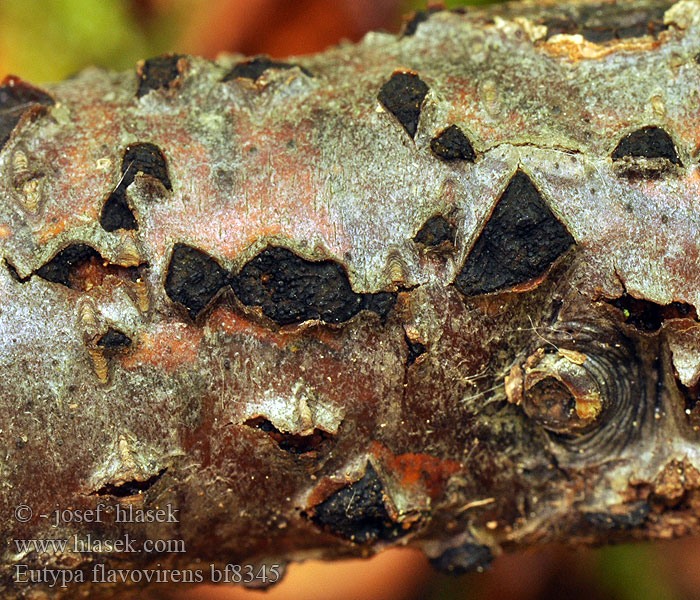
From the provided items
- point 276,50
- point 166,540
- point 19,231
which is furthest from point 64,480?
point 276,50

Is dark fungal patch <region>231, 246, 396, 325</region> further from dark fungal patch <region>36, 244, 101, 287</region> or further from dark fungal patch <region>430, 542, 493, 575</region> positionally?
dark fungal patch <region>430, 542, 493, 575</region>

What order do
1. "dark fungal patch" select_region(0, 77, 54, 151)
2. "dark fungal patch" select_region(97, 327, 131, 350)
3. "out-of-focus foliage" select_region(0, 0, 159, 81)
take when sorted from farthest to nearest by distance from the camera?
"out-of-focus foliage" select_region(0, 0, 159, 81)
"dark fungal patch" select_region(0, 77, 54, 151)
"dark fungal patch" select_region(97, 327, 131, 350)

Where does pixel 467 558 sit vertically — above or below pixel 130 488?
below

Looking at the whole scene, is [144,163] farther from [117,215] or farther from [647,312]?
[647,312]

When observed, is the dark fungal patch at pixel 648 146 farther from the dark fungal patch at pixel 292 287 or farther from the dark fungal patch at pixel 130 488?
the dark fungal patch at pixel 130 488

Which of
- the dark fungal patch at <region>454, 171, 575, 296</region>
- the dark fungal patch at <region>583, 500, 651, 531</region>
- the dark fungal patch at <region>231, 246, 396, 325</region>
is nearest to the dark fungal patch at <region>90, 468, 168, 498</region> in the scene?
the dark fungal patch at <region>231, 246, 396, 325</region>

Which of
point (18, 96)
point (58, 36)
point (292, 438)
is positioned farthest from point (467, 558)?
point (58, 36)

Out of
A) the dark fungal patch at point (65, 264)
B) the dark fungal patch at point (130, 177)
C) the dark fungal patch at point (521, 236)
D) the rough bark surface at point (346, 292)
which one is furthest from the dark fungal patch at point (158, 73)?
the dark fungal patch at point (521, 236)
